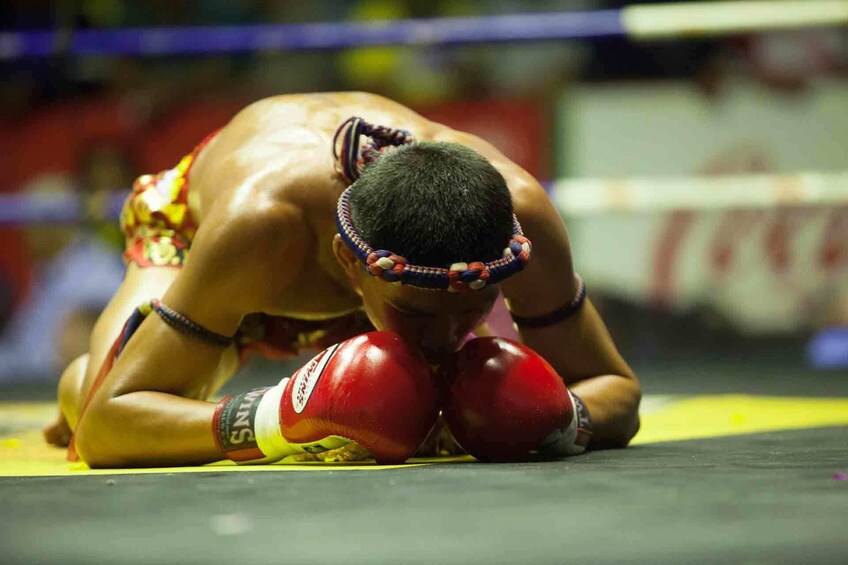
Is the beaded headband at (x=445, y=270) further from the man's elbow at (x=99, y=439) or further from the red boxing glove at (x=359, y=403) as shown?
the man's elbow at (x=99, y=439)

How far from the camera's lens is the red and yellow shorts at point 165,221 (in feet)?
8.27

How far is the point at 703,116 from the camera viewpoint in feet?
17.7

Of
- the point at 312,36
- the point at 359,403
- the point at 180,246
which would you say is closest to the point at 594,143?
the point at 312,36

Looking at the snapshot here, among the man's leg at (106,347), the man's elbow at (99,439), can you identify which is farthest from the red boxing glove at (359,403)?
the man's leg at (106,347)

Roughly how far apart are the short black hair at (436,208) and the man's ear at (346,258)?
6 centimetres

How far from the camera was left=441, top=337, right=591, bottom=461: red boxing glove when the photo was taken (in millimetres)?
1699

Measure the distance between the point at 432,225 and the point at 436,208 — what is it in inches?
1.0

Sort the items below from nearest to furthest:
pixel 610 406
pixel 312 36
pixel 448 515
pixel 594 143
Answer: pixel 448 515, pixel 610 406, pixel 312 36, pixel 594 143

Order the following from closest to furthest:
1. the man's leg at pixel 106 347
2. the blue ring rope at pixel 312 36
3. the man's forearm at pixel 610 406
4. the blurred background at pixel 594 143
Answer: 1. the man's forearm at pixel 610 406
2. the man's leg at pixel 106 347
3. the blue ring rope at pixel 312 36
4. the blurred background at pixel 594 143

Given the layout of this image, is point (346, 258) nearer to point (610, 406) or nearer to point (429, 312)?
point (429, 312)

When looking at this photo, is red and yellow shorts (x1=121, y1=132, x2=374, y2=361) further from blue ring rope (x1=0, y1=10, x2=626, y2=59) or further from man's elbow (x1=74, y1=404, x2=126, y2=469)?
blue ring rope (x1=0, y1=10, x2=626, y2=59)

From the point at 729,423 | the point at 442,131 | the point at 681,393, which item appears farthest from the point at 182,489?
the point at 681,393

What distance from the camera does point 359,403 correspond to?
161 cm

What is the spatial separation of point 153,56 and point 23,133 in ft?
2.22
